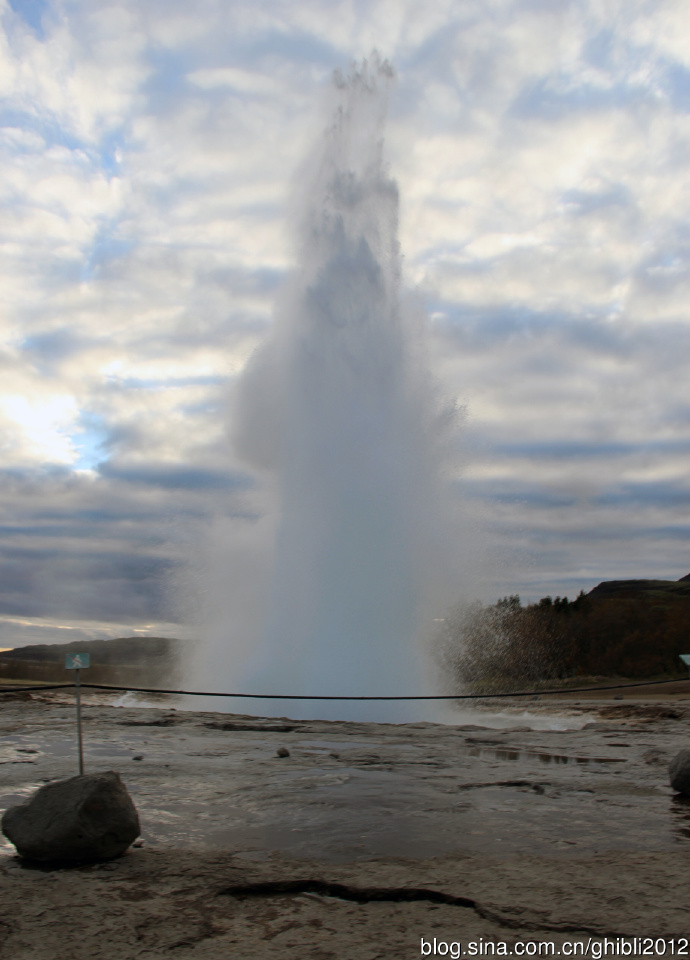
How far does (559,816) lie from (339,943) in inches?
140

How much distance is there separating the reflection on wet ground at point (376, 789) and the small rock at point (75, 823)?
622 millimetres

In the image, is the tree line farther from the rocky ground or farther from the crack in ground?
the crack in ground

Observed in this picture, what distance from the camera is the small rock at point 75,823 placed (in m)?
4.94

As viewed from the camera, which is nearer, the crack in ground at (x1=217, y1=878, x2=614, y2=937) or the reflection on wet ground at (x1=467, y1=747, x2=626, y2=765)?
the crack in ground at (x1=217, y1=878, x2=614, y2=937)

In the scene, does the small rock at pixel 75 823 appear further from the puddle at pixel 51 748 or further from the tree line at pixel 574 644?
the tree line at pixel 574 644

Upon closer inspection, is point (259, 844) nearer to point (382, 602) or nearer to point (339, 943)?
point (339, 943)

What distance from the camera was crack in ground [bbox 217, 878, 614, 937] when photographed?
4.01 m

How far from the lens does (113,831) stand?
5070 mm

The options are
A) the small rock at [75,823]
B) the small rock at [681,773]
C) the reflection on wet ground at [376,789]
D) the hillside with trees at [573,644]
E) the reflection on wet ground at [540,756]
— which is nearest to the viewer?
the small rock at [75,823]

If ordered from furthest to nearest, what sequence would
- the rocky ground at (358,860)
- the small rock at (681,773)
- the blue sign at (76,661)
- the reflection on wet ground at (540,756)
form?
the reflection on wet ground at (540,756) < the small rock at (681,773) < the blue sign at (76,661) < the rocky ground at (358,860)

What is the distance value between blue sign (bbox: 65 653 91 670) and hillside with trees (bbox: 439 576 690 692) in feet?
84.4

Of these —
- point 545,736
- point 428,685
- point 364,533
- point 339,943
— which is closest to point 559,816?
point 339,943

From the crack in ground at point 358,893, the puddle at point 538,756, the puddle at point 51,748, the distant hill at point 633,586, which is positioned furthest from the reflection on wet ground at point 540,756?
the distant hill at point 633,586

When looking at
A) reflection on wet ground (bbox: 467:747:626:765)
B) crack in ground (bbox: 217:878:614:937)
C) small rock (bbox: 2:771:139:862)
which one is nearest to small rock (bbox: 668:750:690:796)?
reflection on wet ground (bbox: 467:747:626:765)
